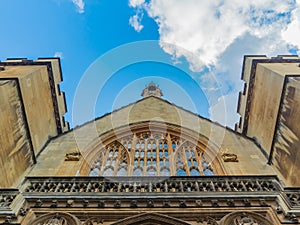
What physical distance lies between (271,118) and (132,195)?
6490 millimetres

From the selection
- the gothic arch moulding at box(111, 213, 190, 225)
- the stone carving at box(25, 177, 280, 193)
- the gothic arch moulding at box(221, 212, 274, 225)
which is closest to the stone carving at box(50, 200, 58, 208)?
the stone carving at box(25, 177, 280, 193)

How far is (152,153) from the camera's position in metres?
12.7

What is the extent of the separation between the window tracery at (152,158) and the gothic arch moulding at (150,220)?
3619mm

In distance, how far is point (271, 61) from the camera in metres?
Result: 12.4

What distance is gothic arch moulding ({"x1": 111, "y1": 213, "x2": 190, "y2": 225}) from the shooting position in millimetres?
7375

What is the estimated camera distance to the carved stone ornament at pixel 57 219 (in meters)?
7.28

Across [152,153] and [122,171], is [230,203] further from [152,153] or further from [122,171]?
[152,153]

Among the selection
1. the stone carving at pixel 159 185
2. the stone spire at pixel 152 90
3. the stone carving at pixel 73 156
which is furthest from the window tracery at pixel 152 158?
the stone spire at pixel 152 90

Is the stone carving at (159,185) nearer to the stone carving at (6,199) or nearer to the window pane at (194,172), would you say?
the stone carving at (6,199)

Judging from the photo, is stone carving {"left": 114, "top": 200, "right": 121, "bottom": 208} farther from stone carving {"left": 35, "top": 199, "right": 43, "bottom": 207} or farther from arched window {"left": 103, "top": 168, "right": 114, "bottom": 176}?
arched window {"left": 103, "top": 168, "right": 114, "bottom": 176}

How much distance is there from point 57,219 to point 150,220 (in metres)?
2.23

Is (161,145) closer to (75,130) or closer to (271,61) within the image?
(75,130)

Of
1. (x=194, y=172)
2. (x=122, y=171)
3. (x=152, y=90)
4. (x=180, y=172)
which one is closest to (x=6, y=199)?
(x=122, y=171)

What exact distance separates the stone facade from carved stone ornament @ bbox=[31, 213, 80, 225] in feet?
0.08
